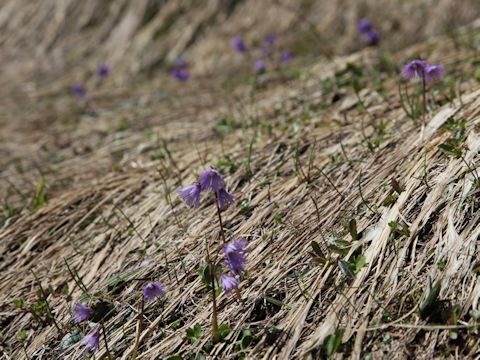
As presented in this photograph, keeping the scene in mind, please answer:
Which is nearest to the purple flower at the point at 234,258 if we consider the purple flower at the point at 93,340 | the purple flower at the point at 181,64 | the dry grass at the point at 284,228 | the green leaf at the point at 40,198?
the dry grass at the point at 284,228

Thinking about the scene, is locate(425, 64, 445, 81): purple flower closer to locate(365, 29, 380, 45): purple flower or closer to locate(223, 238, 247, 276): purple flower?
locate(223, 238, 247, 276): purple flower

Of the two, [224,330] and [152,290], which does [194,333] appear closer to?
[224,330]

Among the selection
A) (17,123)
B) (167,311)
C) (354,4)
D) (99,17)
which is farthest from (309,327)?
(99,17)

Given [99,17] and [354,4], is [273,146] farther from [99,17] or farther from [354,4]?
[99,17]

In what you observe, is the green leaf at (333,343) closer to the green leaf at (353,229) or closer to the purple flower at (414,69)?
the green leaf at (353,229)

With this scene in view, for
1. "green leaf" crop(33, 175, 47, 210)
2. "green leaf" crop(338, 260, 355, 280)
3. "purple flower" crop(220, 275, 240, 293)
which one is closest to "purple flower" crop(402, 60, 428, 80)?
"green leaf" crop(338, 260, 355, 280)

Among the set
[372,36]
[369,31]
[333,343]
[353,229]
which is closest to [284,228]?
[353,229]
